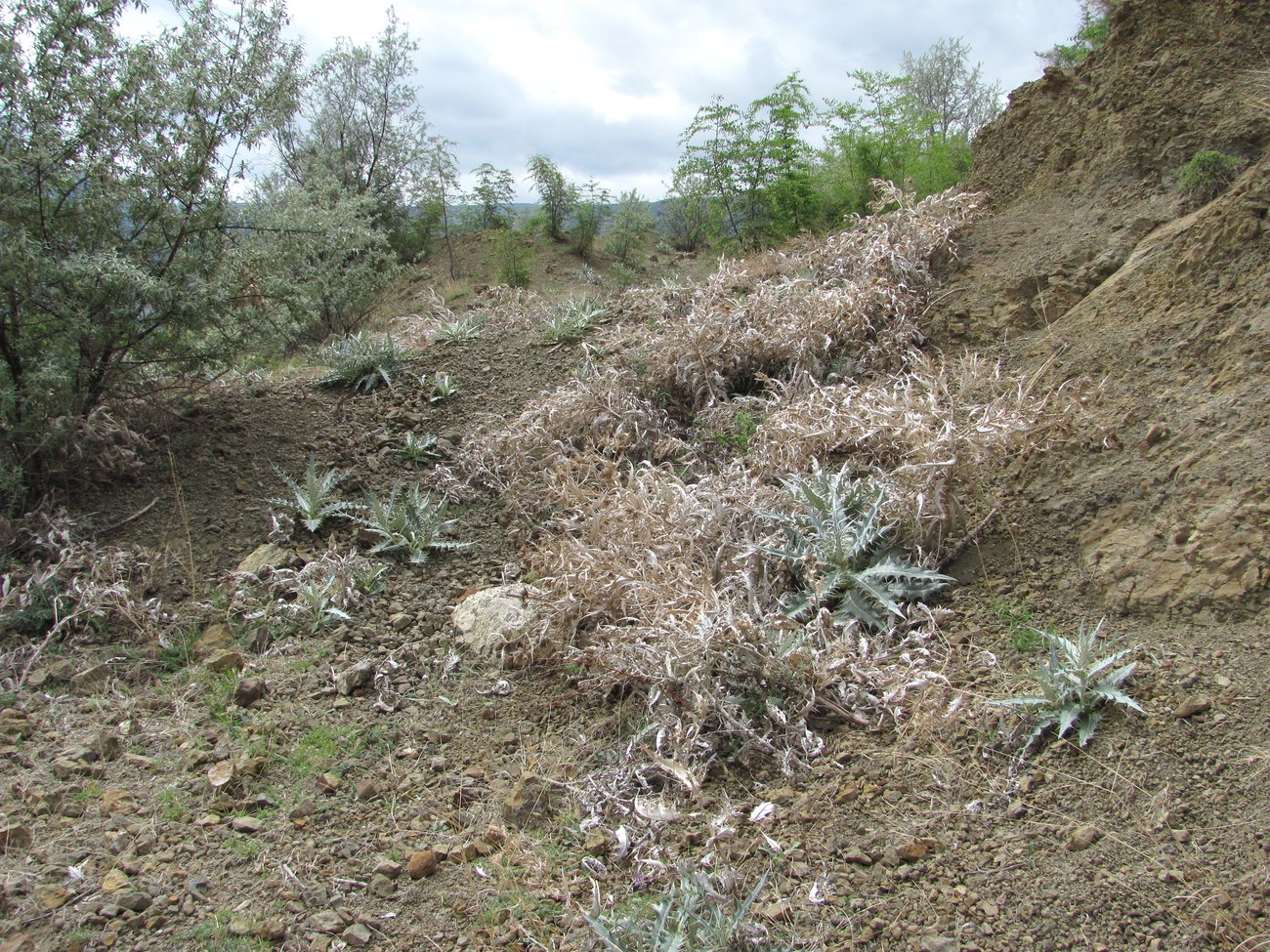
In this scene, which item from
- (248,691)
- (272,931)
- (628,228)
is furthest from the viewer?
(628,228)

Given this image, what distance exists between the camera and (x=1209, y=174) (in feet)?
13.1

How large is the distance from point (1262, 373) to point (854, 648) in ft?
5.34

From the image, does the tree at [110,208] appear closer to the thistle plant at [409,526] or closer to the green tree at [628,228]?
the thistle plant at [409,526]

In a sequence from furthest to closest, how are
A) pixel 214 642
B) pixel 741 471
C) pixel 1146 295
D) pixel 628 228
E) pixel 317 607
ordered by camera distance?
pixel 628 228, pixel 741 471, pixel 1146 295, pixel 317 607, pixel 214 642

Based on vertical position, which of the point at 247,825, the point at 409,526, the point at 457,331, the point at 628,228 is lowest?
the point at 247,825

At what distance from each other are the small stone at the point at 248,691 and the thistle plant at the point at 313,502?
107cm

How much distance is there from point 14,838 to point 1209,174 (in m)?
5.25

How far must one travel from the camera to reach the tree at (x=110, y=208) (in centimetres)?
366

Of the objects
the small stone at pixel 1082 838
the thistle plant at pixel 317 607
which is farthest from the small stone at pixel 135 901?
the small stone at pixel 1082 838

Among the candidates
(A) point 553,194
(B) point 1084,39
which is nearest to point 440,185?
(A) point 553,194

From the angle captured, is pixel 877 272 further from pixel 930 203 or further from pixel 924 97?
pixel 924 97

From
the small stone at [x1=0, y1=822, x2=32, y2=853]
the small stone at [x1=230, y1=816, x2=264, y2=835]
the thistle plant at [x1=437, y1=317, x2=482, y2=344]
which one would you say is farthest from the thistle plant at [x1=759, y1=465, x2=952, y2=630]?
the thistle plant at [x1=437, y1=317, x2=482, y2=344]

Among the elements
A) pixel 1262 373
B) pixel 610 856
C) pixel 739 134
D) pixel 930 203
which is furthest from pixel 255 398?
pixel 739 134

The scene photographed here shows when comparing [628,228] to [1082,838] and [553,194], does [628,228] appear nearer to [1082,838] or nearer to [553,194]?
[553,194]
